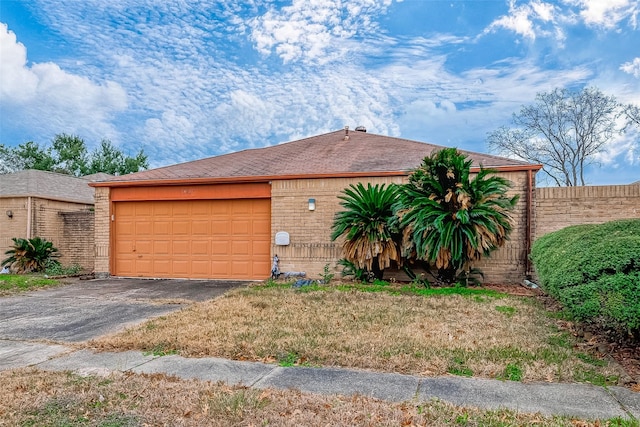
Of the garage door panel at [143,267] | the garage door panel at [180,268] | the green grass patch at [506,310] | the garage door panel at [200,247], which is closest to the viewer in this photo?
the green grass patch at [506,310]

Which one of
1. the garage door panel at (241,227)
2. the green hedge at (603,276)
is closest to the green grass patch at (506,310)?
the green hedge at (603,276)

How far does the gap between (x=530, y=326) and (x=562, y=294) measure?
0.82m

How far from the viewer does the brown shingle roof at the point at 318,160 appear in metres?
10.4

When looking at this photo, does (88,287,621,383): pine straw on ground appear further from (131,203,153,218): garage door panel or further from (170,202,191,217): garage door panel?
(131,203,153,218): garage door panel

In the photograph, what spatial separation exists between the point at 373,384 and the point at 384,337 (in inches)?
52.3

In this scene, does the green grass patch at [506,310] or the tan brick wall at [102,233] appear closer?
the green grass patch at [506,310]

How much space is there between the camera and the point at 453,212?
8.32m

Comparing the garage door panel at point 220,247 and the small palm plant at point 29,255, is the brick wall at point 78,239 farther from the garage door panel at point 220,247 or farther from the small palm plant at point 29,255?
the garage door panel at point 220,247

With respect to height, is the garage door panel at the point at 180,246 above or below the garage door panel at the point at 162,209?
below

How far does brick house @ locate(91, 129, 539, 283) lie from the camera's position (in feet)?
32.8

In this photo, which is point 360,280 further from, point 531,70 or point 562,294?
point 531,70

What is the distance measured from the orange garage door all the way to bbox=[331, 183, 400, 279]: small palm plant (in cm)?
256

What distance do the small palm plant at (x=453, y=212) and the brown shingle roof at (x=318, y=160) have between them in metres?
1.18

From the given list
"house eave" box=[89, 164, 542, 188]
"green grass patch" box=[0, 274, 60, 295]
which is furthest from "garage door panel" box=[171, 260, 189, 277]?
"green grass patch" box=[0, 274, 60, 295]
